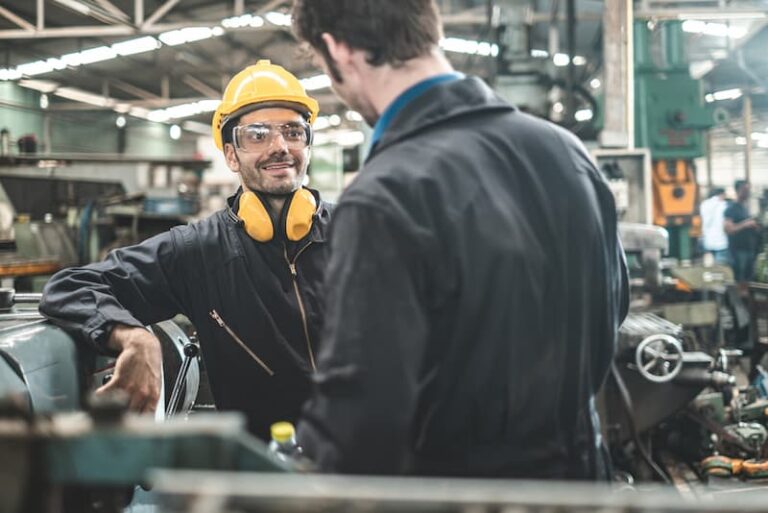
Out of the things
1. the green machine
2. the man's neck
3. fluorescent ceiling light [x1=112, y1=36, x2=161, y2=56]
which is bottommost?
the man's neck

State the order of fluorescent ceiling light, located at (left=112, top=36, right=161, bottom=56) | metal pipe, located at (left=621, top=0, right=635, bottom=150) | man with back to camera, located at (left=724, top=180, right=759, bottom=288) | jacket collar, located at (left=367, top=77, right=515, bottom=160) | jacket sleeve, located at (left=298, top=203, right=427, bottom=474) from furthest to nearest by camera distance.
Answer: fluorescent ceiling light, located at (left=112, top=36, right=161, bottom=56) → man with back to camera, located at (left=724, top=180, right=759, bottom=288) → metal pipe, located at (left=621, top=0, right=635, bottom=150) → jacket collar, located at (left=367, top=77, right=515, bottom=160) → jacket sleeve, located at (left=298, top=203, right=427, bottom=474)

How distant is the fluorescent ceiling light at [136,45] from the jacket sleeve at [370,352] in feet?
34.1

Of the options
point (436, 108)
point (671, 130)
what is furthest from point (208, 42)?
point (436, 108)

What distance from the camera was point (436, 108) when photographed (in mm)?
947

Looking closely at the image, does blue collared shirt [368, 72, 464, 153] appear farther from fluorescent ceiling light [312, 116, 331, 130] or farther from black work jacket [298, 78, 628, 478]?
fluorescent ceiling light [312, 116, 331, 130]

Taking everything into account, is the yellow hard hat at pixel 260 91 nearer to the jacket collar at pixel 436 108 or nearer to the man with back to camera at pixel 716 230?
the jacket collar at pixel 436 108

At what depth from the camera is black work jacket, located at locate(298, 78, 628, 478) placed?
84cm

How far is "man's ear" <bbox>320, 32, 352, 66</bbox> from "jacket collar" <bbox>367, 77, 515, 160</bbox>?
12 cm

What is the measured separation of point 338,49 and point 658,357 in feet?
6.93

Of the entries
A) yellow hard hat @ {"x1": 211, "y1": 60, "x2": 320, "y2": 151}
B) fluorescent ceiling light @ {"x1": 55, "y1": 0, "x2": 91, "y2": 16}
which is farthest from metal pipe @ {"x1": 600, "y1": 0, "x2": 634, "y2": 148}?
fluorescent ceiling light @ {"x1": 55, "y1": 0, "x2": 91, "y2": 16}

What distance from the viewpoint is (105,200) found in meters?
7.32

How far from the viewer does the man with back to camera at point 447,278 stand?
0.84 meters

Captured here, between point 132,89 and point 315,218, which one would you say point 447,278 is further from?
point 132,89

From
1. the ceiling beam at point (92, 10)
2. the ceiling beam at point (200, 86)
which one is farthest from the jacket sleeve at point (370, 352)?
the ceiling beam at point (200, 86)
